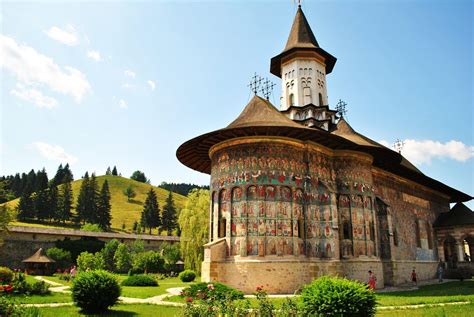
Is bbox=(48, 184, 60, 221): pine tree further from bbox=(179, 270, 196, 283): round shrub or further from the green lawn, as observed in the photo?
the green lawn

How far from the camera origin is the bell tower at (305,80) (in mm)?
27102

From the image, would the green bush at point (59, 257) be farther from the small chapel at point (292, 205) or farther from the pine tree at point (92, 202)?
the pine tree at point (92, 202)

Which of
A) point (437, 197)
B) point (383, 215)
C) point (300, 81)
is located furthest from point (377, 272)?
point (437, 197)

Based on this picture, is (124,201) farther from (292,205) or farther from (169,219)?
(292,205)

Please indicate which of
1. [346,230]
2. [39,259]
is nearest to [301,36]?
[346,230]

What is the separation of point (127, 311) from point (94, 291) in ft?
4.57

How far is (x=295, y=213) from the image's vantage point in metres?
18.4

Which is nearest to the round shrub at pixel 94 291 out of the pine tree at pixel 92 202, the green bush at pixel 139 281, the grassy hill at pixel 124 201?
the green bush at pixel 139 281

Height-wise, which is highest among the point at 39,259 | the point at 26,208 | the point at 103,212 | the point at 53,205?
the point at 53,205

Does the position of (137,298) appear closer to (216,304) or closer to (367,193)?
(216,304)

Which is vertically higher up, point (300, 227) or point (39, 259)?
point (300, 227)

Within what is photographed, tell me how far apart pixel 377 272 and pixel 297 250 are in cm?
576

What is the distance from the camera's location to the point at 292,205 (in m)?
18.4

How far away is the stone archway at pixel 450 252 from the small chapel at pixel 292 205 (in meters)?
7.17
